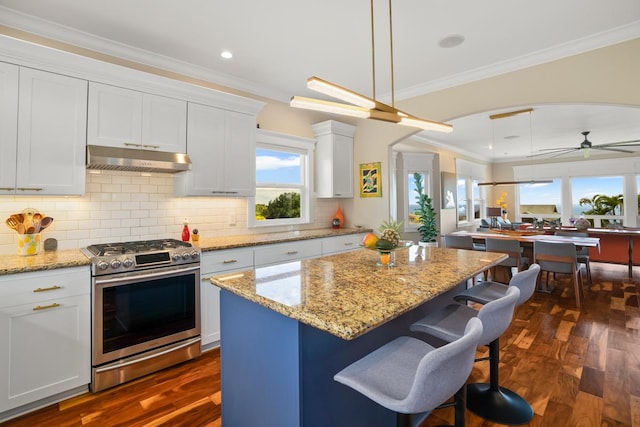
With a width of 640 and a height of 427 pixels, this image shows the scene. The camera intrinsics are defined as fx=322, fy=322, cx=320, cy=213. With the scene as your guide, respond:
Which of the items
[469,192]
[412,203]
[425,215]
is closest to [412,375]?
[425,215]

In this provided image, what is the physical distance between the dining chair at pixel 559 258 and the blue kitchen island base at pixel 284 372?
363cm

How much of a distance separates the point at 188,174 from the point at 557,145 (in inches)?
335

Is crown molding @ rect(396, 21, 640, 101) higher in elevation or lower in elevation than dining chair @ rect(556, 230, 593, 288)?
higher

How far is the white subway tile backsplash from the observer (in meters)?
2.56

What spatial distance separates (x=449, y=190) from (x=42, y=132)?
7177 millimetres

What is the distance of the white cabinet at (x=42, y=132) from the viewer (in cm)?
219

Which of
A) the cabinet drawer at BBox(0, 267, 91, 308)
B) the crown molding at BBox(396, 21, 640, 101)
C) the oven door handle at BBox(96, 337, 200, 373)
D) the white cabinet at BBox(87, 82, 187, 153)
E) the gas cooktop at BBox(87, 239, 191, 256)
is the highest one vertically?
the crown molding at BBox(396, 21, 640, 101)

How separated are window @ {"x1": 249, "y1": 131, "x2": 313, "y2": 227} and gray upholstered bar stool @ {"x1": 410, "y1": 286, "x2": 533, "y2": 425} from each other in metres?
2.63

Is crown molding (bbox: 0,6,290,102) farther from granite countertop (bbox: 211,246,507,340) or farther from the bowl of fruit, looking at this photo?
the bowl of fruit

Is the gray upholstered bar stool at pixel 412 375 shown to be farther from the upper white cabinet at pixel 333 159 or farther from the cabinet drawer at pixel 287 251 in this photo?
the upper white cabinet at pixel 333 159

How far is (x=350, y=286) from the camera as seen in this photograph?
1.58m

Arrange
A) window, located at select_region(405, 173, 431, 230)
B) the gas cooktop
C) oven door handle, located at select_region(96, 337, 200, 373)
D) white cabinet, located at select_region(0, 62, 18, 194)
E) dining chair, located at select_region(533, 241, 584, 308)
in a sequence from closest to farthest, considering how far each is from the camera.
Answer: white cabinet, located at select_region(0, 62, 18, 194)
oven door handle, located at select_region(96, 337, 200, 373)
the gas cooktop
dining chair, located at select_region(533, 241, 584, 308)
window, located at select_region(405, 173, 431, 230)

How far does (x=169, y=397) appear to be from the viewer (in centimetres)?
220

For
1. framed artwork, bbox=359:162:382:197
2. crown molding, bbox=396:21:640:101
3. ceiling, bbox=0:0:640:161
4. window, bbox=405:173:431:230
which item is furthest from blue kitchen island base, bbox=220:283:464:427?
window, bbox=405:173:431:230
